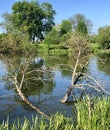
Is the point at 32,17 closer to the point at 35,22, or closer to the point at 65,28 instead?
the point at 35,22

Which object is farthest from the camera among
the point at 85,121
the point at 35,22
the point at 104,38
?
the point at 35,22

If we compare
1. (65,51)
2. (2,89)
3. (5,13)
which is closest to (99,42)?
(65,51)

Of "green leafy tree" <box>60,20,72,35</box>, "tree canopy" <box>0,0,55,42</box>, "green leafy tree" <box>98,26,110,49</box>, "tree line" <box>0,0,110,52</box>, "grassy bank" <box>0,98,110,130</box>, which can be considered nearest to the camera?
"grassy bank" <box>0,98,110,130</box>

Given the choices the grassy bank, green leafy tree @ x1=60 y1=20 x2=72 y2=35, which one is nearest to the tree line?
green leafy tree @ x1=60 y1=20 x2=72 y2=35

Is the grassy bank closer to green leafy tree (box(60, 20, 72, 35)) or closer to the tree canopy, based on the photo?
the tree canopy

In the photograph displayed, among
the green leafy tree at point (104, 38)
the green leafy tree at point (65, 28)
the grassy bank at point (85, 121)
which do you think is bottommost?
the grassy bank at point (85, 121)

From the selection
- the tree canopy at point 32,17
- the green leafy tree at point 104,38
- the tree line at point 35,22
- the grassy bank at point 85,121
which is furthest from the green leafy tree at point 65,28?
the grassy bank at point 85,121

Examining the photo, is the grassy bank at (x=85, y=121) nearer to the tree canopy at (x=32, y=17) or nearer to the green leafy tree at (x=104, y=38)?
the green leafy tree at (x=104, y=38)

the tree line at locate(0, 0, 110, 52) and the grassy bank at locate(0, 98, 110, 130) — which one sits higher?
the tree line at locate(0, 0, 110, 52)

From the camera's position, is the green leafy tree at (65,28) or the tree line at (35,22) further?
the green leafy tree at (65,28)

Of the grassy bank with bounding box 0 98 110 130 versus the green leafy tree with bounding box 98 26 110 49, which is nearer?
the grassy bank with bounding box 0 98 110 130

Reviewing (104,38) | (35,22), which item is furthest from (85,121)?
(35,22)

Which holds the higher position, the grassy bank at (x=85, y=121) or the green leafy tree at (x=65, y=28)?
the green leafy tree at (x=65, y=28)

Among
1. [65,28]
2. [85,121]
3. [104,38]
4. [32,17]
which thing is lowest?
[85,121]
